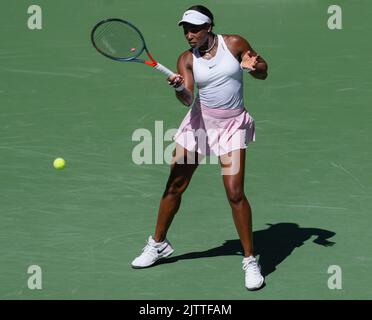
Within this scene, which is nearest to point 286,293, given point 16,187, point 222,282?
point 222,282

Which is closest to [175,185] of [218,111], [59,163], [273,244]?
[218,111]

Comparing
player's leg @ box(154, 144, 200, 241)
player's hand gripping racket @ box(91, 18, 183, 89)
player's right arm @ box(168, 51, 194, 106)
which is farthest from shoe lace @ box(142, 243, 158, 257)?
player's hand gripping racket @ box(91, 18, 183, 89)

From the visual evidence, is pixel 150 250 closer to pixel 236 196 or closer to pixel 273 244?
pixel 236 196

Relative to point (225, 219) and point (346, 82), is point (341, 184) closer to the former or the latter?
point (225, 219)

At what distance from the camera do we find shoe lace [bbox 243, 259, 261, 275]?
10727 mm

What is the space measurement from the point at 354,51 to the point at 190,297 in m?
6.47

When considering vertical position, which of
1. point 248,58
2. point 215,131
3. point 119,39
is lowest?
point 215,131

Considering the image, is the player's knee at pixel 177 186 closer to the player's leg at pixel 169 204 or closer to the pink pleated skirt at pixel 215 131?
the player's leg at pixel 169 204

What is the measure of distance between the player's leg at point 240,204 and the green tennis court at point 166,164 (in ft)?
0.47

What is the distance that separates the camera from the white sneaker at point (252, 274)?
1059cm

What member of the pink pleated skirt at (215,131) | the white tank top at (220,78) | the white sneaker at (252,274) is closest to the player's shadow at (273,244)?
the white sneaker at (252,274)

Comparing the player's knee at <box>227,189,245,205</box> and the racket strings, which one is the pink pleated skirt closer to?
the player's knee at <box>227,189,245,205</box>

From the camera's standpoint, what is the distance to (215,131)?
10.9m

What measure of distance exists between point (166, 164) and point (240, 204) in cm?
282
